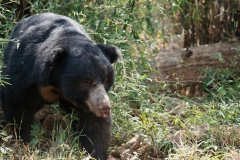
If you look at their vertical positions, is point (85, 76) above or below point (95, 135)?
above

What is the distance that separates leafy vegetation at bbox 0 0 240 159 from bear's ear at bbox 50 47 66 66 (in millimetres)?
499

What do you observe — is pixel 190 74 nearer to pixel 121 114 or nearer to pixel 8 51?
pixel 121 114

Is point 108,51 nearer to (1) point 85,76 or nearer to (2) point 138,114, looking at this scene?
(1) point 85,76

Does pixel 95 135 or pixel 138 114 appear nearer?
pixel 95 135

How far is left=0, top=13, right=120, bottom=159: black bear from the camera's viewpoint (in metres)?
4.90

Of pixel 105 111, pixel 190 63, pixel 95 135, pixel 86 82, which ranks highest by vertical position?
pixel 86 82

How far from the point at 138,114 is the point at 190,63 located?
1929mm

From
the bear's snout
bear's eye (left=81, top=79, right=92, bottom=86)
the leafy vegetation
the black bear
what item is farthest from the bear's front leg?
bear's eye (left=81, top=79, right=92, bottom=86)

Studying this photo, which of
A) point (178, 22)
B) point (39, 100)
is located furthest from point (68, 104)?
point (178, 22)

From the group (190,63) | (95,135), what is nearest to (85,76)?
(95,135)

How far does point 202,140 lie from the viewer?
5.57m

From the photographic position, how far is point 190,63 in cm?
807

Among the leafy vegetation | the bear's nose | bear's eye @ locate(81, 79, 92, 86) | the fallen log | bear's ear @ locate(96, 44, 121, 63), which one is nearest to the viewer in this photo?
the bear's nose

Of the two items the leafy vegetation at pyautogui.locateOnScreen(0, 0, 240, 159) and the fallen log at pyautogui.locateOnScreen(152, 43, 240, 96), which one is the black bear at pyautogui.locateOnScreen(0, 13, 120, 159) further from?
the fallen log at pyautogui.locateOnScreen(152, 43, 240, 96)
